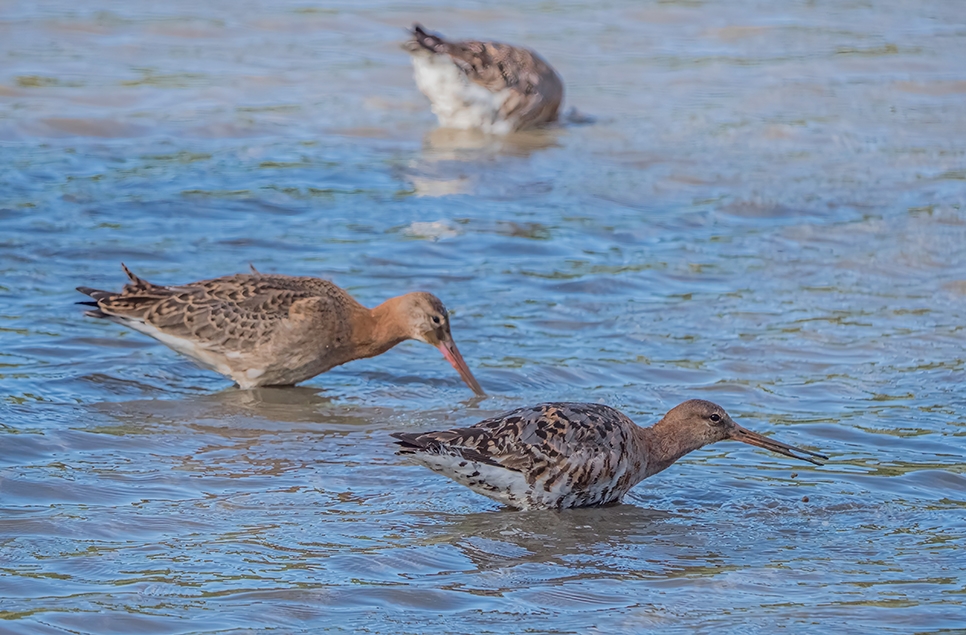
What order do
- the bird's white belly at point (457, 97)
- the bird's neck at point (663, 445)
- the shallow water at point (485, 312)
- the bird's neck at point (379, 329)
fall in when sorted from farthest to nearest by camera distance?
the bird's white belly at point (457, 97) → the bird's neck at point (379, 329) → the bird's neck at point (663, 445) → the shallow water at point (485, 312)

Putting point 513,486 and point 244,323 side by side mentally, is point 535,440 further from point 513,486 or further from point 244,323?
point 244,323

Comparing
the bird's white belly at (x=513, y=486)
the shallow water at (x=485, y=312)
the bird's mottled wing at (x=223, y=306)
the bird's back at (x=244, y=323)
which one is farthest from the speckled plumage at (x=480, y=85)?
the bird's white belly at (x=513, y=486)

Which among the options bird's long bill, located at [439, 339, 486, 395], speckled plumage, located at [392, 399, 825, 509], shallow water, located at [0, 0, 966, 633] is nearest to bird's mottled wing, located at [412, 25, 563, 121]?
shallow water, located at [0, 0, 966, 633]

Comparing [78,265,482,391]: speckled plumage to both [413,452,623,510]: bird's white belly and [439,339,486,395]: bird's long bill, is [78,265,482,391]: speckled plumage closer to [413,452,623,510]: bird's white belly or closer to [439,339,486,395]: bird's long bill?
[439,339,486,395]: bird's long bill

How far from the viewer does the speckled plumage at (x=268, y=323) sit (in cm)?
840

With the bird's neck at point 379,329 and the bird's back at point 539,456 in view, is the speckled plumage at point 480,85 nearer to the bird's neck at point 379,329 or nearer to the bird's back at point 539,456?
the bird's neck at point 379,329

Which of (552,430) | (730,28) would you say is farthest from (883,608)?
(730,28)

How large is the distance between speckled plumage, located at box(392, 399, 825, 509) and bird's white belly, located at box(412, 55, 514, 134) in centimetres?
877

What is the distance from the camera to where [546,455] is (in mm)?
6383

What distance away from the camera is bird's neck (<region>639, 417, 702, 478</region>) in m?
6.74

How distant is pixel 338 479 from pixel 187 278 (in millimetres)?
3649

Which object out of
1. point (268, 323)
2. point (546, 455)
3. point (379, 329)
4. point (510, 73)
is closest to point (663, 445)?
point (546, 455)

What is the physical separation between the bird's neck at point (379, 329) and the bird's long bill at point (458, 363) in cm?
32

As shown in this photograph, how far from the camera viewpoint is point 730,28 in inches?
760
